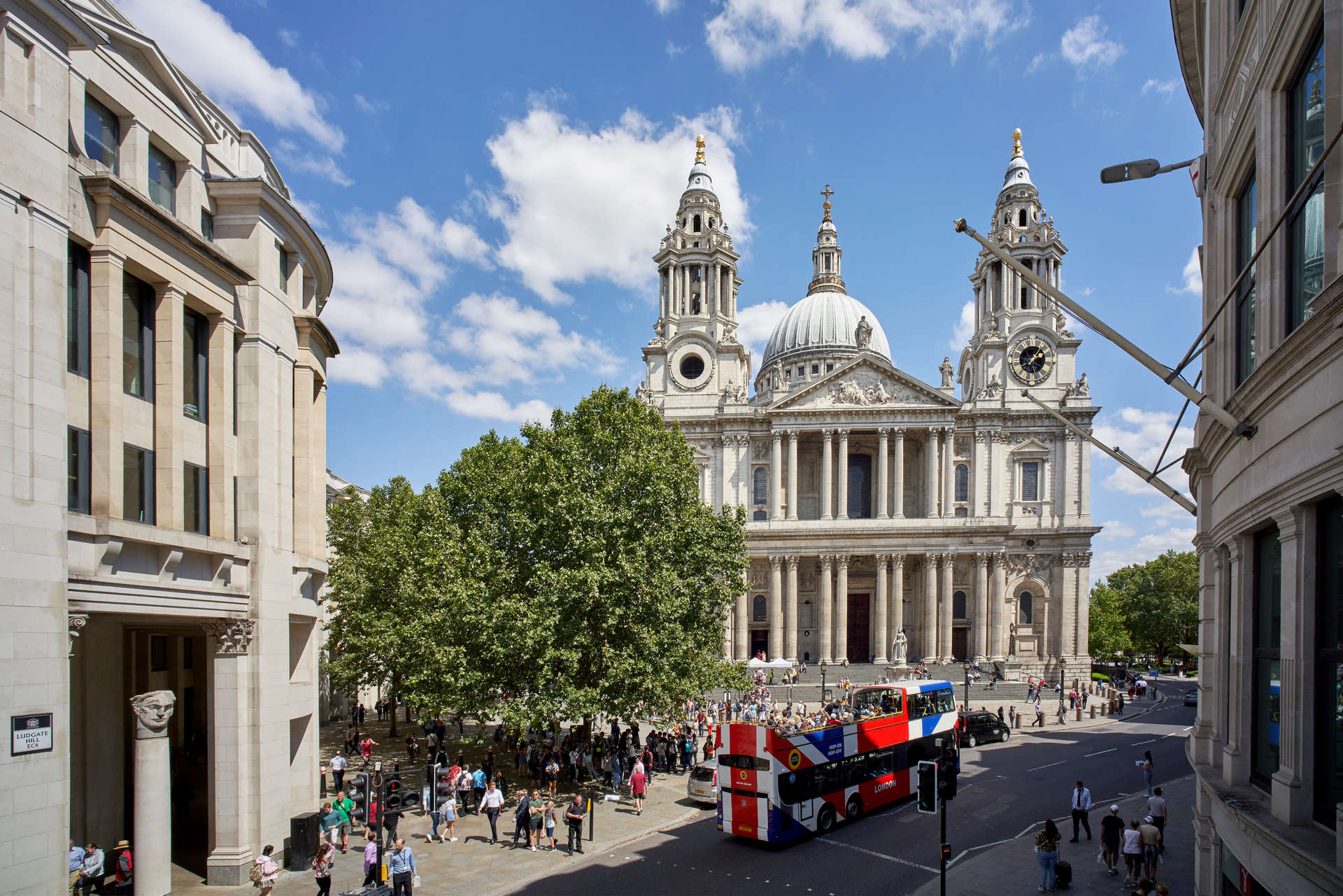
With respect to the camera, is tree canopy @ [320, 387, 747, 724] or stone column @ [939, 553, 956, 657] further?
stone column @ [939, 553, 956, 657]

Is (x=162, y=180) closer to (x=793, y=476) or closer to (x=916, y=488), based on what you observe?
(x=793, y=476)

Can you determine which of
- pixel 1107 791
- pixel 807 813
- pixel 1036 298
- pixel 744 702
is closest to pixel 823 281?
pixel 1036 298

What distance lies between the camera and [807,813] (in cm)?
2033

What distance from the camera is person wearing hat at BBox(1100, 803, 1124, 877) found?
57.5ft

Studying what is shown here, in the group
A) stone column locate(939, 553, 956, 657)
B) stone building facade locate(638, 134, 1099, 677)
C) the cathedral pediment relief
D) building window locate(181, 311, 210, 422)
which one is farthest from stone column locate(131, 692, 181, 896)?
stone column locate(939, 553, 956, 657)

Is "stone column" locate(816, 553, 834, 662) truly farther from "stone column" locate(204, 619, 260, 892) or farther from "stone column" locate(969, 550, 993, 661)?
"stone column" locate(204, 619, 260, 892)

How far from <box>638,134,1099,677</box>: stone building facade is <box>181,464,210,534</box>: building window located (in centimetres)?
4107

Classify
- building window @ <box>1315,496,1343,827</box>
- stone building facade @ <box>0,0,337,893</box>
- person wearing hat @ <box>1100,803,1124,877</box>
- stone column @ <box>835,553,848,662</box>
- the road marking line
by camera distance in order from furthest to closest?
stone column @ <box>835,553,848,662</box>, the road marking line, person wearing hat @ <box>1100,803,1124,877</box>, stone building facade @ <box>0,0,337,893</box>, building window @ <box>1315,496,1343,827</box>

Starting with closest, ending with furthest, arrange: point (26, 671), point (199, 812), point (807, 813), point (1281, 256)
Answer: point (1281, 256)
point (26, 671)
point (807, 813)
point (199, 812)

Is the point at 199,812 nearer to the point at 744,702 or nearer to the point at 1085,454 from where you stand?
the point at 744,702

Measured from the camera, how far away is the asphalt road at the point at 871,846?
56.6ft

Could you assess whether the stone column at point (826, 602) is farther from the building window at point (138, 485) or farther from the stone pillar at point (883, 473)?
the building window at point (138, 485)

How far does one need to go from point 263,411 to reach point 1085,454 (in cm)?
5551

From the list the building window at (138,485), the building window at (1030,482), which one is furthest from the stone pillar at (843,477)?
the building window at (138,485)
